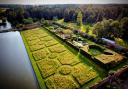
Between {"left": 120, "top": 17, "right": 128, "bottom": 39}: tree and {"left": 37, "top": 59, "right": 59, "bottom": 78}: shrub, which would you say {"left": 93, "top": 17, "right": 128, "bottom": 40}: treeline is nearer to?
{"left": 120, "top": 17, "right": 128, "bottom": 39}: tree

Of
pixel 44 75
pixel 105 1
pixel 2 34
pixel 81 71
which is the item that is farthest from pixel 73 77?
pixel 2 34

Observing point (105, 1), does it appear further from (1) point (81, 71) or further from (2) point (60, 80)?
(2) point (60, 80)

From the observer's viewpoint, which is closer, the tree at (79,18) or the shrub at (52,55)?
the shrub at (52,55)

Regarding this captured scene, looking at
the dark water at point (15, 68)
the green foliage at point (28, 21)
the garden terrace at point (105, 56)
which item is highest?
the green foliage at point (28, 21)

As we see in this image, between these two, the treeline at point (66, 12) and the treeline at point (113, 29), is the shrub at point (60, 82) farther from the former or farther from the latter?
the treeline at point (66, 12)

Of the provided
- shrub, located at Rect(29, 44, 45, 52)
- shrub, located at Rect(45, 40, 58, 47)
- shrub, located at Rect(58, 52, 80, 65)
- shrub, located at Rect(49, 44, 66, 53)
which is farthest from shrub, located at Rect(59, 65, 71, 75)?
shrub, located at Rect(45, 40, 58, 47)

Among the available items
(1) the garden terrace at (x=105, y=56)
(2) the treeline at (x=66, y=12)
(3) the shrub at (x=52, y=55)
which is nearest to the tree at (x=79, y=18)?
(2) the treeline at (x=66, y=12)

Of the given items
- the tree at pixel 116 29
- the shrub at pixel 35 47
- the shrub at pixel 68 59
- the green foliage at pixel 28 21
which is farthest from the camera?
the green foliage at pixel 28 21
